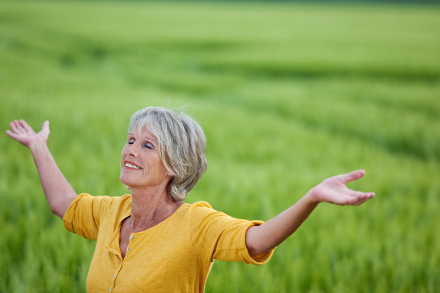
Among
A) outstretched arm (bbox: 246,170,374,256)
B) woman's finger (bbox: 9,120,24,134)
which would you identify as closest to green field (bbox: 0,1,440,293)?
→ woman's finger (bbox: 9,120,24,134)

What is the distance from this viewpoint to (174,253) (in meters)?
1.19

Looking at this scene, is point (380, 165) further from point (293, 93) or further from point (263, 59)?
point (263, 59)

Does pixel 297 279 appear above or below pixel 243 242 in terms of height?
below

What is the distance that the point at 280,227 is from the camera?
3.48 feet

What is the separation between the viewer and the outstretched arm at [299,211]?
98cm

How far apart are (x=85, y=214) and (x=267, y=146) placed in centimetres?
327

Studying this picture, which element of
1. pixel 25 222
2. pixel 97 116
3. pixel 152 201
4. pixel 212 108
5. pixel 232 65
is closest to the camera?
pixel 152 201

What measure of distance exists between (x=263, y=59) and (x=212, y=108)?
4.97 m

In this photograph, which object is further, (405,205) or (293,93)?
(293,93)

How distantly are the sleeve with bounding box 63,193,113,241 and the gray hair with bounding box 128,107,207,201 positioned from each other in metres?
0.32

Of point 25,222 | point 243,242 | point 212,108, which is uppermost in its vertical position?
point 212,108

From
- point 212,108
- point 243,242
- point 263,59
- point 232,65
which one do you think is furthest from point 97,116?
point 263,59

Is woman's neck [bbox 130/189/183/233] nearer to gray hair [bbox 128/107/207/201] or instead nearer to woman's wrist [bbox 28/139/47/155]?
gray hair [bbox 128/107/207/201]

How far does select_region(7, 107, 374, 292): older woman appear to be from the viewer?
1.10 m
